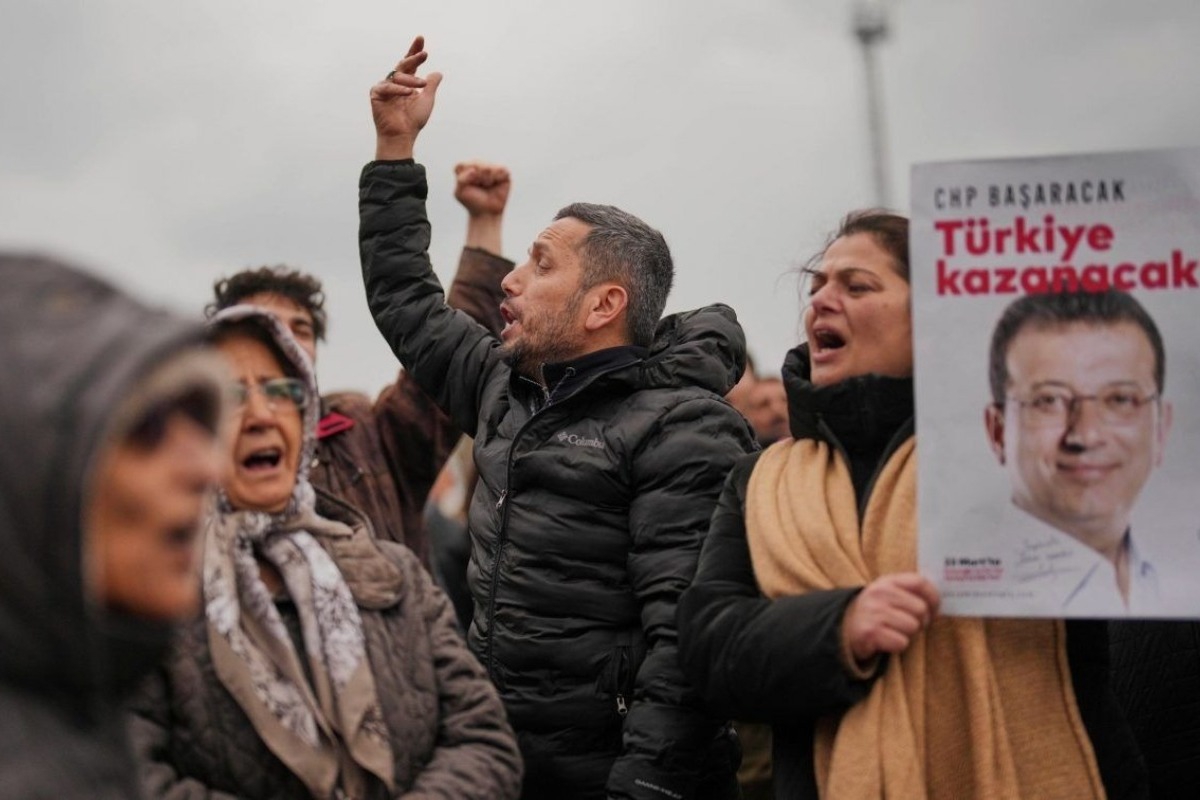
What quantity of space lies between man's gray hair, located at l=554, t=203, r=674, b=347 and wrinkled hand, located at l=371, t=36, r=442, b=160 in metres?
0.49

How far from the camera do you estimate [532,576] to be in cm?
398

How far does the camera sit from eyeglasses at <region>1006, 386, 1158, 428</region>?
305cm

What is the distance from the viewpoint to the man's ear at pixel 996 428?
3.07m

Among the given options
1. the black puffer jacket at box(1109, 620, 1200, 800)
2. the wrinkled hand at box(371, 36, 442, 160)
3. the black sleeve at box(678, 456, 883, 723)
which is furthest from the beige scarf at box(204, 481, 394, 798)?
the black puffer jacket at box(1109, 620, 1200, 800)

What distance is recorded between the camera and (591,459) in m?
4.00

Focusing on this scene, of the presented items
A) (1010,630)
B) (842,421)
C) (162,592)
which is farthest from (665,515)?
(162,592)

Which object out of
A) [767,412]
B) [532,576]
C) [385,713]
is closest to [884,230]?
[532,576]

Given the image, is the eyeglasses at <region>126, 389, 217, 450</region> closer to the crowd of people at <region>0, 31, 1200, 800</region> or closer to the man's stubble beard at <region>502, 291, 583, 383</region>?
the crowd of people at <region>0, 31, 1200, 800</region>

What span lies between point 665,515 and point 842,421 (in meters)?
0.64

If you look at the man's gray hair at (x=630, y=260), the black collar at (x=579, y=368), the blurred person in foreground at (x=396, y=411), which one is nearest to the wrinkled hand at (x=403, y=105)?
the man's gray hair at (x=630, y=260)

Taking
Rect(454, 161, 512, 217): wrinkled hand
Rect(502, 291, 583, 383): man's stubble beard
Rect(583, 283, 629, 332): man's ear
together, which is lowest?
Rect(502, 291, 583, 383): man's stubble beard

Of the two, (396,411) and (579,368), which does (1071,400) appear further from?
(396,411)

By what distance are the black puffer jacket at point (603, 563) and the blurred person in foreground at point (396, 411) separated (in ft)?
3.84

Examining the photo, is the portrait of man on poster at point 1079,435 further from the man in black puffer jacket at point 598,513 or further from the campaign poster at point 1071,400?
the man in black puffer jacket at point 598,513
